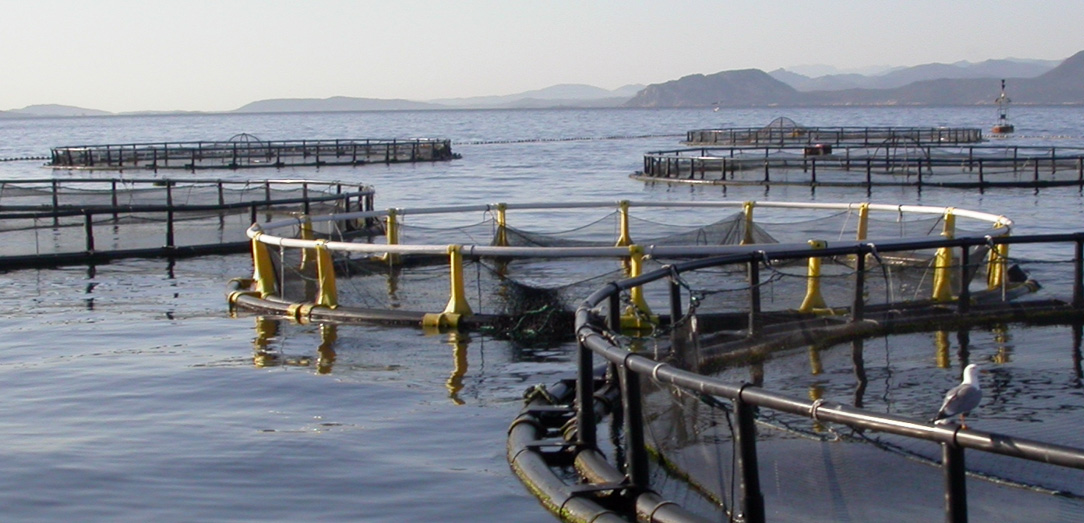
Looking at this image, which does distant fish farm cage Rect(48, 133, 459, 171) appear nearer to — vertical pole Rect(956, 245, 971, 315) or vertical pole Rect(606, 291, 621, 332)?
vertical pole Rect(956, 245, 971, 315)

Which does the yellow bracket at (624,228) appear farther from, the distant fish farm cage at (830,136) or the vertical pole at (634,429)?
the distant fish farm cage at (830,136)

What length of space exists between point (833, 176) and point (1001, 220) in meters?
36.1

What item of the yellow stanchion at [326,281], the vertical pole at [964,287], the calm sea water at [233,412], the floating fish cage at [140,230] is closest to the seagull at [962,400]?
the calm sea water at [233,412]

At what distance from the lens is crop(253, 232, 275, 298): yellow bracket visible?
1627 cm

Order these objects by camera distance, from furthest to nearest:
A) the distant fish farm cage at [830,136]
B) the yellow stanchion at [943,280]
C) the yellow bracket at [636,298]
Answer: the distant fish farm cage at [830,136], the yellow stanchion at [943,280], the yellow bracket at [636,298]

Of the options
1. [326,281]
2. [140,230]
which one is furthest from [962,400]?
[140,230]

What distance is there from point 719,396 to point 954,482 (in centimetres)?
119

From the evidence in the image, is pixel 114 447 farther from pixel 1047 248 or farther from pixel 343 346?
Answer: pixel 1047 248

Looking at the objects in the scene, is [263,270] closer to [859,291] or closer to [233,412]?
[233,412]

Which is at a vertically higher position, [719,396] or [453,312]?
[719,396]

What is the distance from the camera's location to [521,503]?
816 cm

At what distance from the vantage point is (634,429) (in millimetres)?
6832

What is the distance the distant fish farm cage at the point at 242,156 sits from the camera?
68.7 meters

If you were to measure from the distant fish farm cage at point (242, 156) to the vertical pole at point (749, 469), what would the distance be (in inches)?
2444
